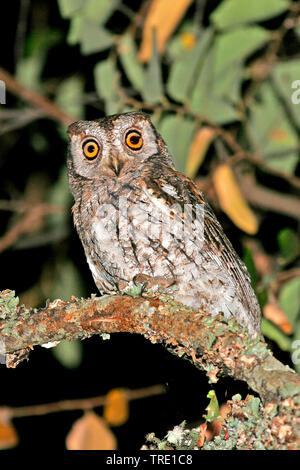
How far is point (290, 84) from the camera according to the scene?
4.06 metres

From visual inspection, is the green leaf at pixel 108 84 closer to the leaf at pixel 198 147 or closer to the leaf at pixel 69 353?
the leaf at pixel 198 147

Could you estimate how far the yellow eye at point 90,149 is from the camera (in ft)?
11.9

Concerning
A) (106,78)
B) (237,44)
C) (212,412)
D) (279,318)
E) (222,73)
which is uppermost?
(106,78)

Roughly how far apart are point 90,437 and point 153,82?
2.10 metres

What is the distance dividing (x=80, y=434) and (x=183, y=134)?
187cm

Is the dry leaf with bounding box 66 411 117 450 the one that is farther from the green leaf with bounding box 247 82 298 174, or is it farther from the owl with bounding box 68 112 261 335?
the green leaf with bounding box 247 82 298 174

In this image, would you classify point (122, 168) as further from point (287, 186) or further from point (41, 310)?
point (287, 186)

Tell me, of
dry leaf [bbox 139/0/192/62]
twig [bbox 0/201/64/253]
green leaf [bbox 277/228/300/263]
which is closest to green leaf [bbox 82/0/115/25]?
dry leaf [bbox 139/0/192/62]

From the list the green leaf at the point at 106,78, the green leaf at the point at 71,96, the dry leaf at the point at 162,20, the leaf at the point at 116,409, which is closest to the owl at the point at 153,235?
the green leaf at the point at 106,78

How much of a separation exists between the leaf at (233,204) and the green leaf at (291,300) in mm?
A: 387

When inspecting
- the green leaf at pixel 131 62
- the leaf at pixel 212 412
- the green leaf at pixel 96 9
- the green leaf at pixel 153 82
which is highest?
the green leaf at pixel 96 9

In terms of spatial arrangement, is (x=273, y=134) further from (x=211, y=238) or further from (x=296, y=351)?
(x=296, y=351)

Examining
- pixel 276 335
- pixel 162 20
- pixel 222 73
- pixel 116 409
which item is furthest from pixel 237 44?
pixel 116 409

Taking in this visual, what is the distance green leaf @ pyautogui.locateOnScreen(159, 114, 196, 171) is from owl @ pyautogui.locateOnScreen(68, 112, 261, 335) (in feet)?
0.72
